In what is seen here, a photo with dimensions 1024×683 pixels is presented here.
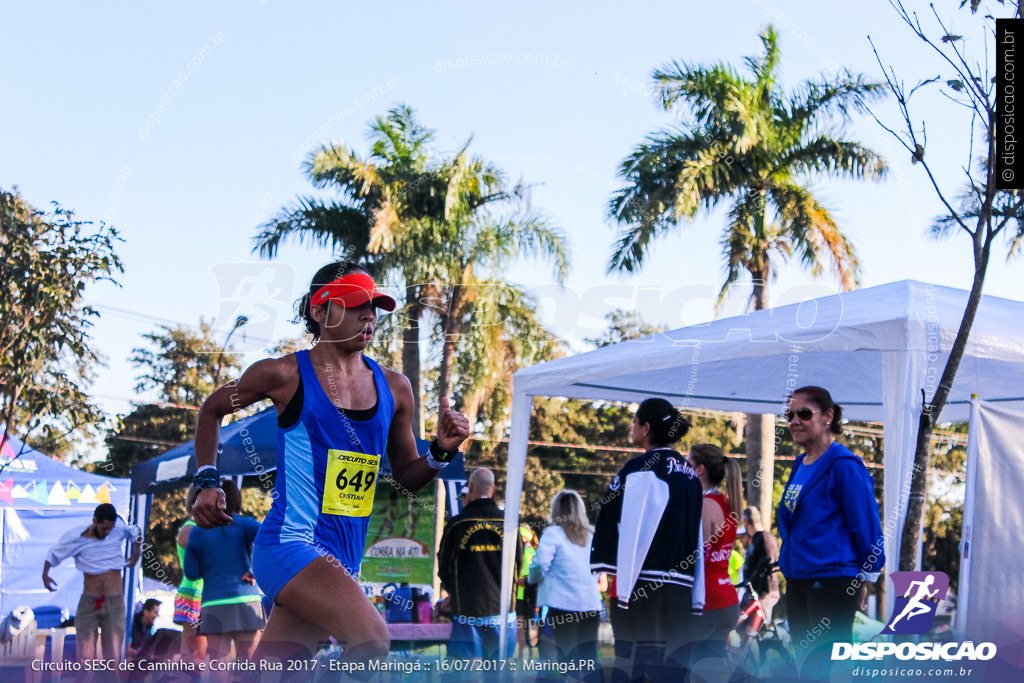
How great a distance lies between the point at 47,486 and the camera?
1289 centimetres

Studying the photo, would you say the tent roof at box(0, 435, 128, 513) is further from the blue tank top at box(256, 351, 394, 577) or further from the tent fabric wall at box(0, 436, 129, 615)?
the blue tank top at box(256, 351, 394, 577)

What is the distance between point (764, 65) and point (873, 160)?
8.40 feet

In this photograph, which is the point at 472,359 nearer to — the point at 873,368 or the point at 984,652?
the point at 873,368

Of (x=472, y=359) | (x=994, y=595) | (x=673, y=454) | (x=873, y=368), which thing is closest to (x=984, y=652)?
(x=994, y=595)

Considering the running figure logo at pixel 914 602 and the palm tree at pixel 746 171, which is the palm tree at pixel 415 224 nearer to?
the palm tree at pixel 746 171

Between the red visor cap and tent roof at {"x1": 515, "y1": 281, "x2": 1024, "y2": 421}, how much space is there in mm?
3079

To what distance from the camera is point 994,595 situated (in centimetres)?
523

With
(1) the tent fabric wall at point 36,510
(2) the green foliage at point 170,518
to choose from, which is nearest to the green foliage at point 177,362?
(2) the green foliage at point 170,518

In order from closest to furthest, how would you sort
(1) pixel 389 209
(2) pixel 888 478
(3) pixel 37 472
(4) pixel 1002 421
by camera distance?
1. (2) pixel 888 478
2. (4) pixel 1002 421
3. (3) pixel 37 472
4. (1) pixel 389 209

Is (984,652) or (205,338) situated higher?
(205,338)

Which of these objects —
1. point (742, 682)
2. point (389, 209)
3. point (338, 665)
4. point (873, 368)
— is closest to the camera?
point (338, 665)

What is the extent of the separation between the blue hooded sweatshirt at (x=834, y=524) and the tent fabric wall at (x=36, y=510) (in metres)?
10.8

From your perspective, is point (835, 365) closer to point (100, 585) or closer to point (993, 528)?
point (993, 528)

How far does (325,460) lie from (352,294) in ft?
1.89
